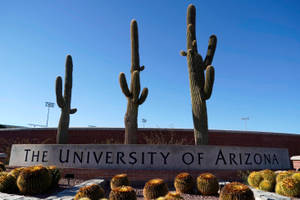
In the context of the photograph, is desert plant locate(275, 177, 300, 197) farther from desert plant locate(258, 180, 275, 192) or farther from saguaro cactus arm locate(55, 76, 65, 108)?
saguaro cactus arm locate(55, 76, 65, 108)

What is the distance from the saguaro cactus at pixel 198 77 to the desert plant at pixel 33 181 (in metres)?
6.14

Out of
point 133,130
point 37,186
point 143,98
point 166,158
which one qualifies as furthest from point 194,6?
point 37,186

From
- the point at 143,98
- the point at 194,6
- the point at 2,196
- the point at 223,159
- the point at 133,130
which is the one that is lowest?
the point at 2,196

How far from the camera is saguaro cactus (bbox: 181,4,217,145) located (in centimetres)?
985

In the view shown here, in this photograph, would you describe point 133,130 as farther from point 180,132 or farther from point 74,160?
point 180,132

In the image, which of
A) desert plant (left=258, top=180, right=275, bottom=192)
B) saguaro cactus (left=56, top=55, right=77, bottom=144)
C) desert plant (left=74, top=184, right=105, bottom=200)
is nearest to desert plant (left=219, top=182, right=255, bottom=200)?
desert plant (left=258, top=180, right=275, bottom=192)

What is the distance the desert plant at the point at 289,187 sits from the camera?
5723 mm

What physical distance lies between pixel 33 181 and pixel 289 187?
21.8 ft

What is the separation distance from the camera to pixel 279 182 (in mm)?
6098

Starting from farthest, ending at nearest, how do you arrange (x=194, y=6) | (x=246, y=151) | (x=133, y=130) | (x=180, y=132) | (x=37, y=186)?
(x=180, y=132) → (x=194, y=6) → (x=133, y=130) → (x=246, y=151) → (x=37, y=186)

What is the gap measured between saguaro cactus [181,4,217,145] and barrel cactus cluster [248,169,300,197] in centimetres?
318

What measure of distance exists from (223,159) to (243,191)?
443cm

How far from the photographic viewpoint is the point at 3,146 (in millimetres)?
17844

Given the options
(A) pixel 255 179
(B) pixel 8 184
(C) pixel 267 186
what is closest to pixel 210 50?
(A) pixel 255 179
